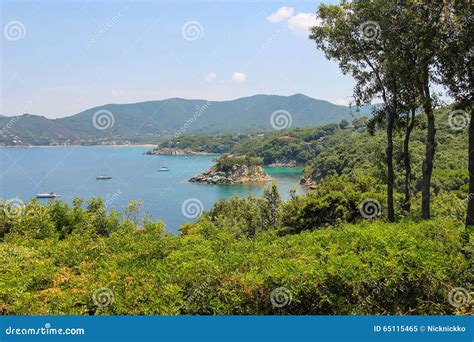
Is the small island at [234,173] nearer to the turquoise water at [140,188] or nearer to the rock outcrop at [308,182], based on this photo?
the turquoise water at [140,188]

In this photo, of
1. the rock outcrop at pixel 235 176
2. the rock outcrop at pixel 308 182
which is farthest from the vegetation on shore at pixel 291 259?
the rock outcrop at pixel 235 176

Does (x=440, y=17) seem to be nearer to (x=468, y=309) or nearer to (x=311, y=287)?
(x=468, y=309)

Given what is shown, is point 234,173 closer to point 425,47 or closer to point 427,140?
point 427,140

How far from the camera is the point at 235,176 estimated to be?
317ft

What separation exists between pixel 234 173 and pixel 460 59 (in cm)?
8733

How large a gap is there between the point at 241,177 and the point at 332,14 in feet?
276

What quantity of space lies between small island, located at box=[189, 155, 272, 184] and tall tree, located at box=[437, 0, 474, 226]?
82815 millimetres

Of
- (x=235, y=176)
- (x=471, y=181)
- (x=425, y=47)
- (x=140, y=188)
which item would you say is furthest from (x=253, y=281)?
(x=235, y=176)

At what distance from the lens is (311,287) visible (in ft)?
15.5

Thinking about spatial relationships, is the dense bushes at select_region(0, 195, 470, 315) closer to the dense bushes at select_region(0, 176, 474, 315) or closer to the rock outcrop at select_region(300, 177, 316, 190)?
the dense bushes at select_region(0, 176, 474, 315)

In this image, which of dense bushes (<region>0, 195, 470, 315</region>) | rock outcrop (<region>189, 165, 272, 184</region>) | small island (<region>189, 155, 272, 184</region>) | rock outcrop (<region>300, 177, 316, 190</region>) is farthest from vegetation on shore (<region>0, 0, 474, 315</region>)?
small island (<region>189, 155, 272, 184</region>)

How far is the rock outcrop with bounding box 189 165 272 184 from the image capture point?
9362 cm

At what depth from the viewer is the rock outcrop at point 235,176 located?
93.6 meters

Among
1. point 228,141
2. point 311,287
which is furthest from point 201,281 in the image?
point 228,141
